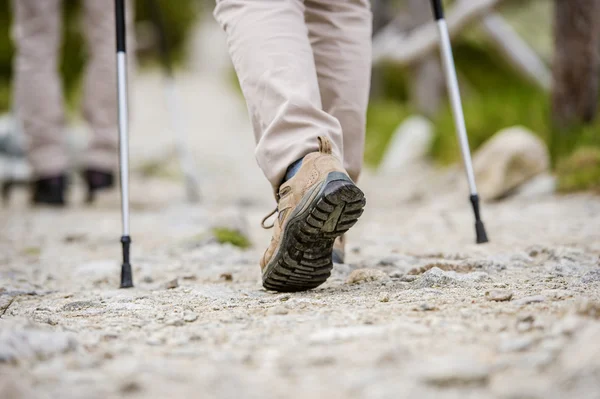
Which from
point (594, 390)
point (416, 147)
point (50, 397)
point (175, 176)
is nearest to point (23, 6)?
point (175, 176)

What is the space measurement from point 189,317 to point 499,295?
1.88 feet

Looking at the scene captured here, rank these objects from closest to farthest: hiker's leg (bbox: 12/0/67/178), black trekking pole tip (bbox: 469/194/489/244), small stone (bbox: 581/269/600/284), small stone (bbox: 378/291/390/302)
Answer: small stone (bbox: 378/291/390/302)
small stone (bbox: 581/269/600/284)
black trekking pole tip (bbox: 469/194/489/244)
hiker's leg (bbox: 12/0/67/178)

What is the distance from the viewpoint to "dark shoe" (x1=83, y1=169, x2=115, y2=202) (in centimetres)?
357

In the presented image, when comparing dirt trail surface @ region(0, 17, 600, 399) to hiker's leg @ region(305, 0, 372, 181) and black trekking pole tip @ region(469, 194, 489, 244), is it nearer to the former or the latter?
black trekking pole tip @ region(469, 194, 489, 244)

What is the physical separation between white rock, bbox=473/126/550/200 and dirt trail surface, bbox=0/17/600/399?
0.16m

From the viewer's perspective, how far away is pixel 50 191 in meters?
3.53

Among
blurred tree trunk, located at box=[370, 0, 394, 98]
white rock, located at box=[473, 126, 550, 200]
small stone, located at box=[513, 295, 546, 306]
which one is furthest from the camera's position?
blurred tree trunk, located at box=[370, 0, 394, 98]

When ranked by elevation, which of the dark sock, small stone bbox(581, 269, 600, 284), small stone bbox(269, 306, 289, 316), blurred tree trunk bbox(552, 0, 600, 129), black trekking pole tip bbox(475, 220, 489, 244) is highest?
blurred tree trunk bbox(552, 0, 600, 129)

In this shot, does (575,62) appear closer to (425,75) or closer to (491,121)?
(491,121)

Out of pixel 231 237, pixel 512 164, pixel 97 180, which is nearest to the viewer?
pixel 231 237

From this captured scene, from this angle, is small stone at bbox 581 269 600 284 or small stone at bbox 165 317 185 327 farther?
small stone at bbox 581 269 600 284

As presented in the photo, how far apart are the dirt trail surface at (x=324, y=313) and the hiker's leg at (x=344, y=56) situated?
40cm

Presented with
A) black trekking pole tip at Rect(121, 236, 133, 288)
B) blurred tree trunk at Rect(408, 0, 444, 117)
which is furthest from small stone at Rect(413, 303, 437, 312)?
blurred tree trunk at Rect(408, 0, 444, 117)

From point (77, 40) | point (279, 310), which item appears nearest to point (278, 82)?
point (279, 310)
